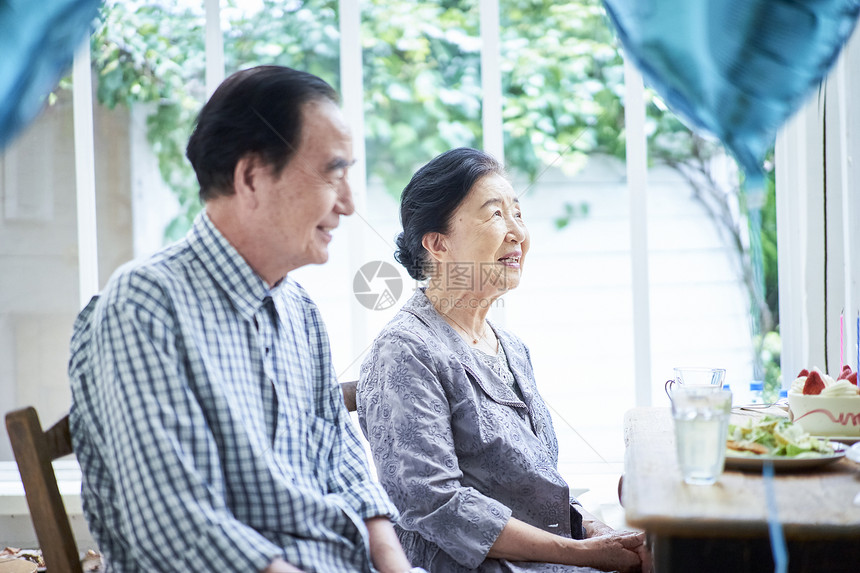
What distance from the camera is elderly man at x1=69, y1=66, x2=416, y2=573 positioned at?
797 mm

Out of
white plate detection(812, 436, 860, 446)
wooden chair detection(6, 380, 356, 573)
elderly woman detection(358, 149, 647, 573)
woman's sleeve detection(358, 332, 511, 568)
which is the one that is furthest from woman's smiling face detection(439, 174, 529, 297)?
wooden chair detection(6, 380, 356, 573)

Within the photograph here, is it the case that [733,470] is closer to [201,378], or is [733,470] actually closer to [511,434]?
[511,434]

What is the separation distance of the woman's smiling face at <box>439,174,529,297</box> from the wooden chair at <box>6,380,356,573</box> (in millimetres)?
730

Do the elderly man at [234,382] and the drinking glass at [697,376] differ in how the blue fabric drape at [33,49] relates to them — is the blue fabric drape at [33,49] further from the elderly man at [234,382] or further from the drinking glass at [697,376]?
the drinking glass at [697,376]

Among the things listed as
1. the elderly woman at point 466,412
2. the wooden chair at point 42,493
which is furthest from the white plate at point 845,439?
the wooden chair at point 42,493

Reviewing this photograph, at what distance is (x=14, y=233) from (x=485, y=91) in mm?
1300

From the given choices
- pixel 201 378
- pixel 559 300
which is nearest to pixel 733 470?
pixel 201 378

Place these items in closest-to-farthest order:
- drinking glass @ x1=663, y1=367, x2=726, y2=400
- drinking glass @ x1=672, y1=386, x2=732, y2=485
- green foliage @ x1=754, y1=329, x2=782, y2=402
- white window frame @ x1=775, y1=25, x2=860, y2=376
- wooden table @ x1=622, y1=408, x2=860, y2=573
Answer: wooden table @ x1=622, y1=408, x2=860, y2=573
drinking glass @ x1=672, y1=386, x2=732, y2=485
drinking glass @ x1=663, y1=367, x2=726, y2=400
white window frame @ x1=775, y1=25, x2=860, y2=376
green foliage @ x1=754, y1=329, x2=782, y2=402

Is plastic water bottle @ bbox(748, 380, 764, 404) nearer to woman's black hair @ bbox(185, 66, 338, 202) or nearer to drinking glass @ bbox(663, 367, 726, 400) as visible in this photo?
drinking glass @ bbox(663, 367, 726, 400)

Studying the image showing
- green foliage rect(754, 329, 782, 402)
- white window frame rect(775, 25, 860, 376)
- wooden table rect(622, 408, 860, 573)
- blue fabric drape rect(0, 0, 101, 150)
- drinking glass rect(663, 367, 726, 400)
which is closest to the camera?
wooden table rect(622, 408, 860, 573)

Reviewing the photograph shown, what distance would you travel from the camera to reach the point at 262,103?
958 millimetres

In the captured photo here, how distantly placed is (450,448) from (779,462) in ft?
1.53

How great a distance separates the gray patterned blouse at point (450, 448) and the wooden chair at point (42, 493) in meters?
0.47

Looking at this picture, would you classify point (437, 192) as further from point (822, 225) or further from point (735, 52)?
point (822, 225)
